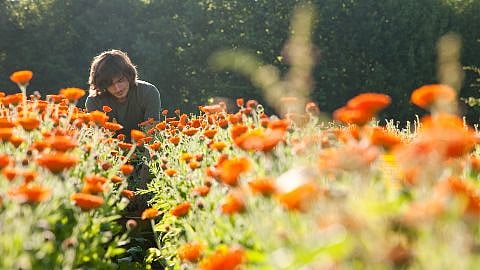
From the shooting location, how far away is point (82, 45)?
22.9 metres

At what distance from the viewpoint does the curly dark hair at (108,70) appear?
6.36 metres

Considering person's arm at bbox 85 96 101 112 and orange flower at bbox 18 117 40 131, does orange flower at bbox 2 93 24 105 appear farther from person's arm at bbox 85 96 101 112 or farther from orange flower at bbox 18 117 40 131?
person's arm at bbox 85 96 101 112

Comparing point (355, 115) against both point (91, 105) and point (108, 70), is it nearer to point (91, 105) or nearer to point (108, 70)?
point (108, 70)

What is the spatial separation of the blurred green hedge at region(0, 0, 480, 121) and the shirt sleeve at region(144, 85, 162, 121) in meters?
14.9

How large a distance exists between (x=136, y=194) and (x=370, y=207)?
467 centimetres

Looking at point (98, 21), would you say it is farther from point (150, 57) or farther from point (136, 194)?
point (136, 194)

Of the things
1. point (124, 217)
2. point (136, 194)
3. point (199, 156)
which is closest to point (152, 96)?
point (136, 194)

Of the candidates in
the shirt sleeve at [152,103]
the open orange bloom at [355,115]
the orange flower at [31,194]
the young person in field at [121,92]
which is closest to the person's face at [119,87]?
the young person in field at [121,92]

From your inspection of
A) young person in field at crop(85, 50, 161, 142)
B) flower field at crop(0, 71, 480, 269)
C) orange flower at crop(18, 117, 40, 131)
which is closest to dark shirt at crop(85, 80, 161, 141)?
young person in field at crop(85, 50, 161, 142)

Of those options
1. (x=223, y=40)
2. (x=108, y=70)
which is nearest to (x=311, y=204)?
(x=108, y=70)

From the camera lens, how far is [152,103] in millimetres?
6914

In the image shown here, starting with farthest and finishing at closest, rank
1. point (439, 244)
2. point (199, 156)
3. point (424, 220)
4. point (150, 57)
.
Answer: point (150, 57)
point (199, 156)
point (439, 244)
point (424, 220)

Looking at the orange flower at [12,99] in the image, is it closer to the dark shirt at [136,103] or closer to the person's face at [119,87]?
the person's face at [119,87]

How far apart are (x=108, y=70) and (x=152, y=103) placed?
0.68 meters
